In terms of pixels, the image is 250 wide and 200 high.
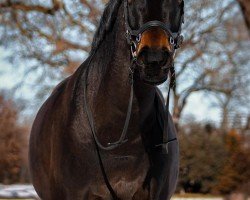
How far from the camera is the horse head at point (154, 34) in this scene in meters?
2.88

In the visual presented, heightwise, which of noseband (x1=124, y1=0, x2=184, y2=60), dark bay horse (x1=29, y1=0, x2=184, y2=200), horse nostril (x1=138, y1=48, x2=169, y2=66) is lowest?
dark bay horse (x1=29, y1=0, x2=184, y2=200)

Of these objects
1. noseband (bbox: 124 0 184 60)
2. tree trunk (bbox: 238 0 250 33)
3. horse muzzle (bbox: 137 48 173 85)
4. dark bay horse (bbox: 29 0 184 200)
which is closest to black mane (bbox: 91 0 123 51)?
dark bay horse (bbox: 29 0 184 200)

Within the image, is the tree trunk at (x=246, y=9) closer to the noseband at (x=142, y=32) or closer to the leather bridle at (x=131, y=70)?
the leather bridle at (x=131, y=70)

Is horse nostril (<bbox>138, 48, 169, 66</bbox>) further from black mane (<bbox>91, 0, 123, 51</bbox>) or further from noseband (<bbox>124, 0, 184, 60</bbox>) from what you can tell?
black mane (<bbox>91, 0, 123, 51</bbox>)

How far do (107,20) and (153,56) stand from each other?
835 mm

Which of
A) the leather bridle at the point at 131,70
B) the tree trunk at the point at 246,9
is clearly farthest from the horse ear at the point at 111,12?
the tree trunk at the point at 246,9

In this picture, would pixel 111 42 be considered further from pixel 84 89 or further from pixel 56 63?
pixel 56 63

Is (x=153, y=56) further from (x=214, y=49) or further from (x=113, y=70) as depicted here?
(x=214, y=49)

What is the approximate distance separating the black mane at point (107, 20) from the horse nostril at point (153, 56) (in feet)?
2.27

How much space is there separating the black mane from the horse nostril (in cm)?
69

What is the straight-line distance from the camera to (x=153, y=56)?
2.86 m

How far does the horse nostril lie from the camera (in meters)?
2.85

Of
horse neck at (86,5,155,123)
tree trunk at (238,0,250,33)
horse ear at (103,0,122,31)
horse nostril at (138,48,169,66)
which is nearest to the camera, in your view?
horse nostril at (138,48,169,66)

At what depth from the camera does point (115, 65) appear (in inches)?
136
